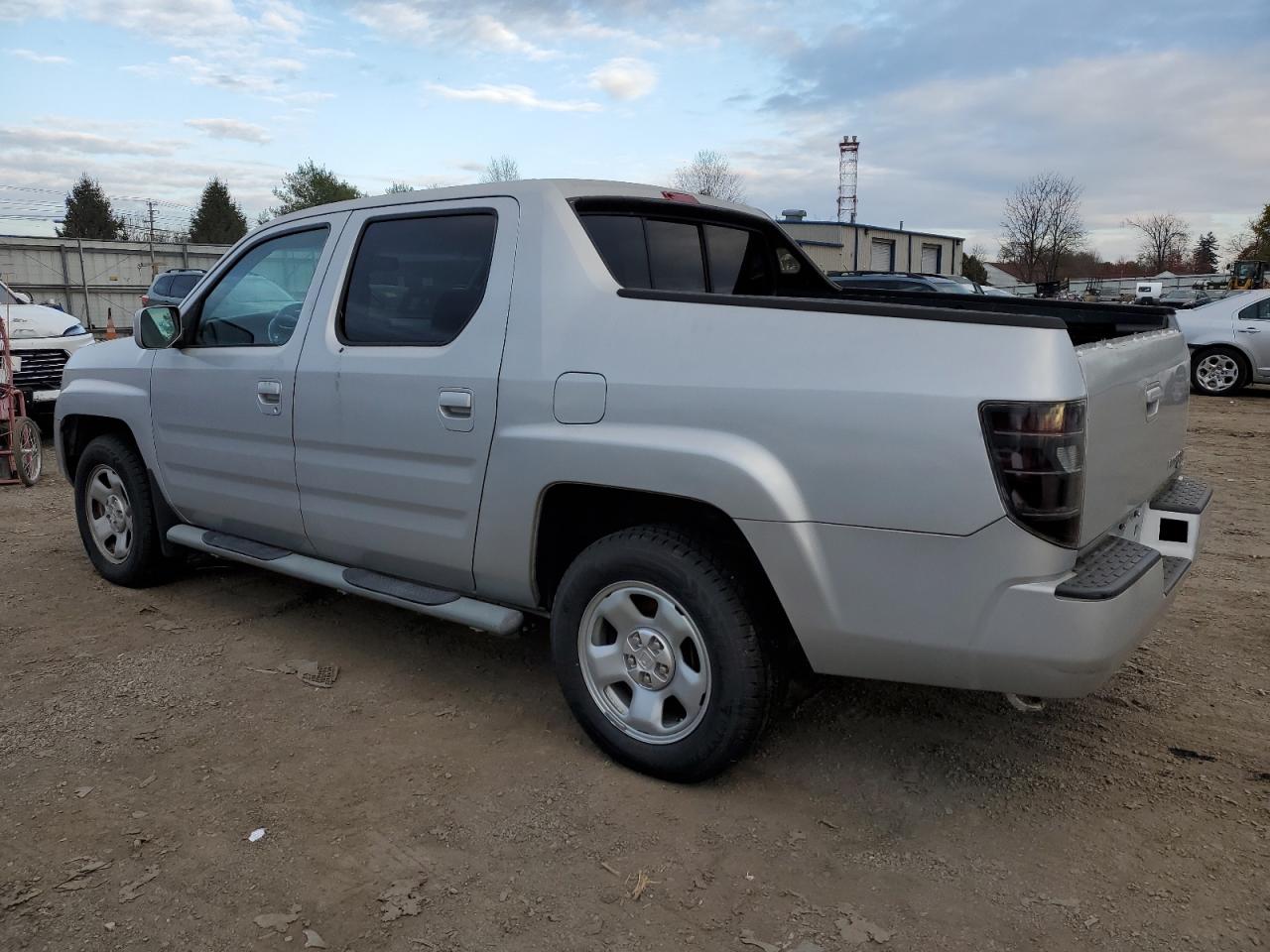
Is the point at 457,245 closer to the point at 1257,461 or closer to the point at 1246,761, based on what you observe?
the point at 1246,761

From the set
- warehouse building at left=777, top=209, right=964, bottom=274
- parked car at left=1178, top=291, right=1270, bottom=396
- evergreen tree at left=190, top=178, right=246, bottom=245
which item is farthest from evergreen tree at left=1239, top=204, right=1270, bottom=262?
evergreen tree at left=190, top=178, right=246, bottom=245

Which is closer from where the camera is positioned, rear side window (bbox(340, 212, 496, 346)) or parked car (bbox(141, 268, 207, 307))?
rear side window (bbox(340, 212, 496, 346))

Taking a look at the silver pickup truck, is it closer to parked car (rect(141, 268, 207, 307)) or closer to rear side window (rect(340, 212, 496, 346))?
rear side window (rect(340, 212, 496, 346))

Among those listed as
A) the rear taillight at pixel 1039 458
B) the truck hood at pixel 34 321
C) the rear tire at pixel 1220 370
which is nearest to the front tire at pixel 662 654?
the rear taillight at pixel 1039 458

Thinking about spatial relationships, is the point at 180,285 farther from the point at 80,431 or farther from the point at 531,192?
the point at 531,192

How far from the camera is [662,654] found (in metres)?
3.06

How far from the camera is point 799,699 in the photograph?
335 cm

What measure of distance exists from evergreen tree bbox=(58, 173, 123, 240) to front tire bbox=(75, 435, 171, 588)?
73810 mm

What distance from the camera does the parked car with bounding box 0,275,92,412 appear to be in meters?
10.2

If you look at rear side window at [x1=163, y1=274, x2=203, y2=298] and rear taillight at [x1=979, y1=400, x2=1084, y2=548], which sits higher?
rear side window at [x1=163, y1=274, x2=203, y2=298]

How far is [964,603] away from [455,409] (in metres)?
1.77

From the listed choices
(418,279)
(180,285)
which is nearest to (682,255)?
(418,279)

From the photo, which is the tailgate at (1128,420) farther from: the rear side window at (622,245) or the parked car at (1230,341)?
the parked car at (1230,341)

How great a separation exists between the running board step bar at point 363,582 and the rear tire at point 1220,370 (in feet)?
46.0
